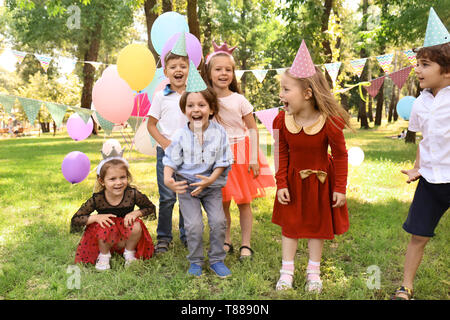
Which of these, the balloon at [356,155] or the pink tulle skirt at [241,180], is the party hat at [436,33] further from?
the balloon at [356,155]

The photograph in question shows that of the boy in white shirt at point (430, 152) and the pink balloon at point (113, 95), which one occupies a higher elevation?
the pink balloon at point (113, 95)

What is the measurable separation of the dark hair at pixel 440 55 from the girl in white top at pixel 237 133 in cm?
144

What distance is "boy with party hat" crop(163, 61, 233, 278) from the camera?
279 centimetres

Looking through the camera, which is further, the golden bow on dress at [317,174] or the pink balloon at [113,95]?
the pink balloon at [113,95]

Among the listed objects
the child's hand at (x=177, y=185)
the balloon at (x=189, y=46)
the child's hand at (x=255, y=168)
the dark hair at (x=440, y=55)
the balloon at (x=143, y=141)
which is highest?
the balloon at (x=189, y=46)

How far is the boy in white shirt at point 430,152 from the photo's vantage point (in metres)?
2.29

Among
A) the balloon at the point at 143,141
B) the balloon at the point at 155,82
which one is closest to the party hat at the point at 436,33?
the balloon at the point at 155,82

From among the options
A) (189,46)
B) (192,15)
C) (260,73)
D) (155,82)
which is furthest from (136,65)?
(192,15)

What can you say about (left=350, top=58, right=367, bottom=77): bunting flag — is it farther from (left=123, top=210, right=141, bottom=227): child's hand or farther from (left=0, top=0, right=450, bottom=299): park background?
(left=123, top=210, right=141, bottom=227): child's hand

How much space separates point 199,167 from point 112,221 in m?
0.94

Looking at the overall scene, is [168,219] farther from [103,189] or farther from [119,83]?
[119,83]

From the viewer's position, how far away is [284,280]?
8.84 feet

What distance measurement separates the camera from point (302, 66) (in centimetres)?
245

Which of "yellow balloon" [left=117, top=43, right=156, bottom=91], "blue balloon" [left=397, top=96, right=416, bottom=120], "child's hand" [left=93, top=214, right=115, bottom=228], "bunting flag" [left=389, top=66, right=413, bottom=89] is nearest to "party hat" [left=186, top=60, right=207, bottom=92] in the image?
"child's hand" [left=93, top=214, right=115, bottom=228]
